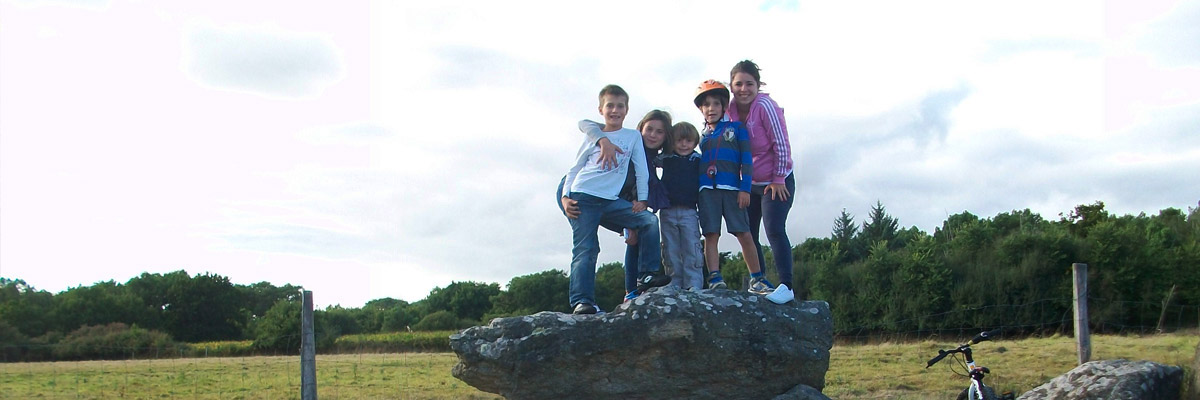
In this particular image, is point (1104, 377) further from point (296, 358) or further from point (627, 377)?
point (296, 358)

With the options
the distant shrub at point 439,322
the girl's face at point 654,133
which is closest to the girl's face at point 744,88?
the girl's face at point 654,133

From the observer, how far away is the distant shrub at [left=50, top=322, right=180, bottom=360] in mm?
29259

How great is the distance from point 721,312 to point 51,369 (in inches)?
889

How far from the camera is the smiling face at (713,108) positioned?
7953 millimetres

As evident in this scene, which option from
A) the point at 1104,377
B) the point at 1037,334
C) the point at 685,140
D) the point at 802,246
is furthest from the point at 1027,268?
the point at 685,140

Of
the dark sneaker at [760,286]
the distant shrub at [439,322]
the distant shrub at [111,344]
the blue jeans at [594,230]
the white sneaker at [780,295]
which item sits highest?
the blue jeans at [594,230]

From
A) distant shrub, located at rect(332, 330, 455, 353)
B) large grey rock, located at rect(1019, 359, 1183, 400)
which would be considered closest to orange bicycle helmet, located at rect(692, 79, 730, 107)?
large grey rock, located at rect(1019, 359, 1183, 400)

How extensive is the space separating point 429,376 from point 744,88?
12928 millimetres

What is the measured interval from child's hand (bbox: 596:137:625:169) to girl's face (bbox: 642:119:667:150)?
A: 66 centimetres

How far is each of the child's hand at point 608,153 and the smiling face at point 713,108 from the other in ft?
3.24

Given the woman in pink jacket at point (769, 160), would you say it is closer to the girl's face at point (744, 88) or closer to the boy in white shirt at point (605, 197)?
the girl's face at point (744, 88)

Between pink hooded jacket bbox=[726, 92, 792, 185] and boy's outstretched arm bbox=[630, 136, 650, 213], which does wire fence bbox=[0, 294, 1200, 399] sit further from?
boy's outstretched arm bbox=[630, 136, 650, 213]

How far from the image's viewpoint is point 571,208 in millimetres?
7637

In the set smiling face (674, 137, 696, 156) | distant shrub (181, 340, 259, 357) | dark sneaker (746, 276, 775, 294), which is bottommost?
distant shrub (181, 340, 259, 357)
